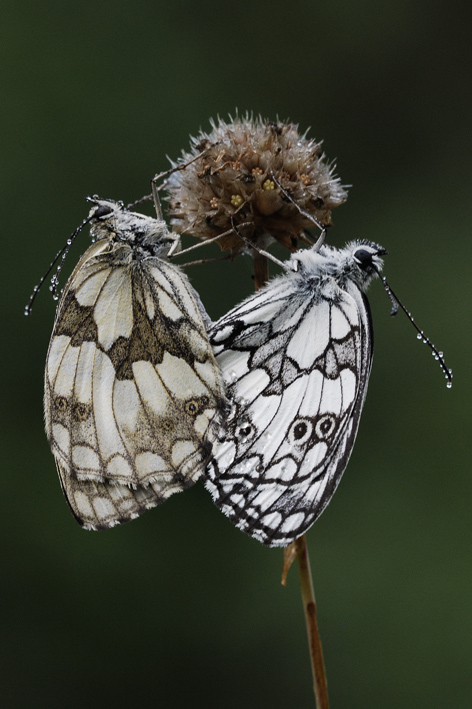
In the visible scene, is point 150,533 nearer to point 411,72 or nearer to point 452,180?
point 452,180

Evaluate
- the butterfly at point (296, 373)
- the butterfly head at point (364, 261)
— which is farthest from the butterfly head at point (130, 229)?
the butterfly head at point (364, 261)

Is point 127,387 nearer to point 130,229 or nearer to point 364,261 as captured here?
point 130,229

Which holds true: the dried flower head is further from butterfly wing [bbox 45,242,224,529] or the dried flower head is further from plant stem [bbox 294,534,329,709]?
plant stem [bbox 294,534,329,709]

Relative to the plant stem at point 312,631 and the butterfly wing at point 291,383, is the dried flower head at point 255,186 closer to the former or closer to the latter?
the butterfly wing at point 291,383

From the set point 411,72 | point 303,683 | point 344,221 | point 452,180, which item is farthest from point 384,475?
point 411,72

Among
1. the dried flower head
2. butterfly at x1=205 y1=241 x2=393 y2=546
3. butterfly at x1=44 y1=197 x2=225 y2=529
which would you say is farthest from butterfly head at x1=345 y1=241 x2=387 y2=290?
butterfly at x1=44 y1=197 x2=225 y2=529
